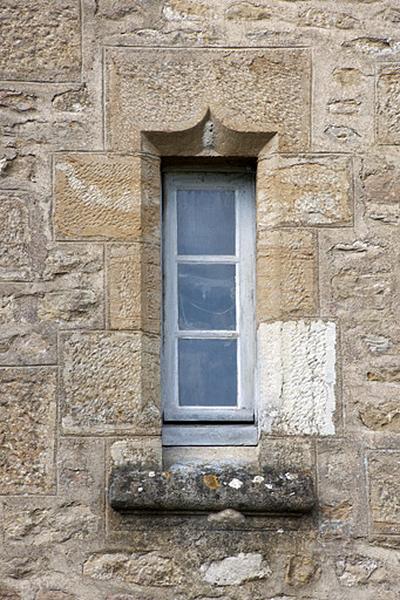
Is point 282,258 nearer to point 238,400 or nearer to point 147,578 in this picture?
point 238,400

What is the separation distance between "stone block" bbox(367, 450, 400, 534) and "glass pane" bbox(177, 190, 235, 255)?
0.98m

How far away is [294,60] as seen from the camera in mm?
5445

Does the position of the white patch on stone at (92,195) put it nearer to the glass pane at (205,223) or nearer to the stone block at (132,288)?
the stone block at (132,288)

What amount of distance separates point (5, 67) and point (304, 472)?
6.14 ft

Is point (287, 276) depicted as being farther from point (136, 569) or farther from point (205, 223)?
point (136, 569)

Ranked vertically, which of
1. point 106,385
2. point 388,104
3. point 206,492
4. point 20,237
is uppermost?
point 388,104

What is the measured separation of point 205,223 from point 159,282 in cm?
33

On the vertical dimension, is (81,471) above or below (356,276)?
below

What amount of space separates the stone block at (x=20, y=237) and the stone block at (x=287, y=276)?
84 centimetres

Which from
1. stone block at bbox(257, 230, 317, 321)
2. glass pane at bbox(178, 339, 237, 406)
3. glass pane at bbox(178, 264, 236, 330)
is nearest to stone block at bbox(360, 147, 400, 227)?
stone block at bbox(257, 230, 317, 321)

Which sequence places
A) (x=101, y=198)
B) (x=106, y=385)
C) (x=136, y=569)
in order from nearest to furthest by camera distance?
(x=136, y=569)
(x=106, y=385)
(x=101, y=198)

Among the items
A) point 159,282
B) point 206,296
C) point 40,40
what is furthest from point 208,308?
point 40,40

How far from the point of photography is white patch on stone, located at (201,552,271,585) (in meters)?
5.14

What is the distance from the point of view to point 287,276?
534 centimetres
